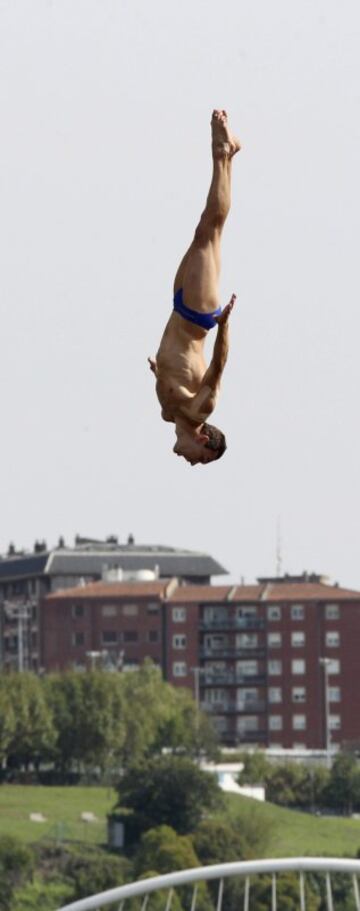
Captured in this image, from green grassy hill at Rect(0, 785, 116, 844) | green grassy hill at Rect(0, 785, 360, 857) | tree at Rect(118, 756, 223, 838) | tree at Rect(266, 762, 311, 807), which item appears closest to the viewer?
green grassy hill at Rect(0, 785, 360, 857)

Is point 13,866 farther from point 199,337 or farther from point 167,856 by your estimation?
point 199,337

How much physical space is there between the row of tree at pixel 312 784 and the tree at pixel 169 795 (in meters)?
15.6

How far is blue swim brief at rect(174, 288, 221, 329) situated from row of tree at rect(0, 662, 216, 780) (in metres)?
153

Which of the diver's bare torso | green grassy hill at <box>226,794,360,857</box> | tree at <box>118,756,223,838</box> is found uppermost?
the diver's bare torso

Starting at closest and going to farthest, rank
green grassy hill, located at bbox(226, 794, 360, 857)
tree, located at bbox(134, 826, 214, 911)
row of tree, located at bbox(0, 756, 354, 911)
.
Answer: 1. row of tree, located at bbox(0, 756, 354, 911)
2. tree, located at bbox(134, 826, 214, 911)
3. green grassy hill, located at bbox(226, 794, 360, 857)

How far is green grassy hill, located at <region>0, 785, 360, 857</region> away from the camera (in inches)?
6594

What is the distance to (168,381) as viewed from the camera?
31297mm

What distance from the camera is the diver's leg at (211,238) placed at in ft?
101

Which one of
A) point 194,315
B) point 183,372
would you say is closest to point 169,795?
point 183,372

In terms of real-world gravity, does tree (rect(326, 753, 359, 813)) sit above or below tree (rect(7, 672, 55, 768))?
below

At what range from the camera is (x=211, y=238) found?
102 ft

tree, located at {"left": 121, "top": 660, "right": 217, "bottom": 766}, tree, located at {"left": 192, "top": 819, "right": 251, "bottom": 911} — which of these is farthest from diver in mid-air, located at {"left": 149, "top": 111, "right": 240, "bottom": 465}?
tree, located at {"left": 121, "top": 660, "right": 217, "bottom": 766}

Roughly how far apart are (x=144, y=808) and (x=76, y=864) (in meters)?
14.0

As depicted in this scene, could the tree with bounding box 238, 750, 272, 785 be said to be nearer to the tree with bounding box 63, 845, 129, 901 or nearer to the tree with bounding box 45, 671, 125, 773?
the tree with bounding box 45, 671, 125, 773
